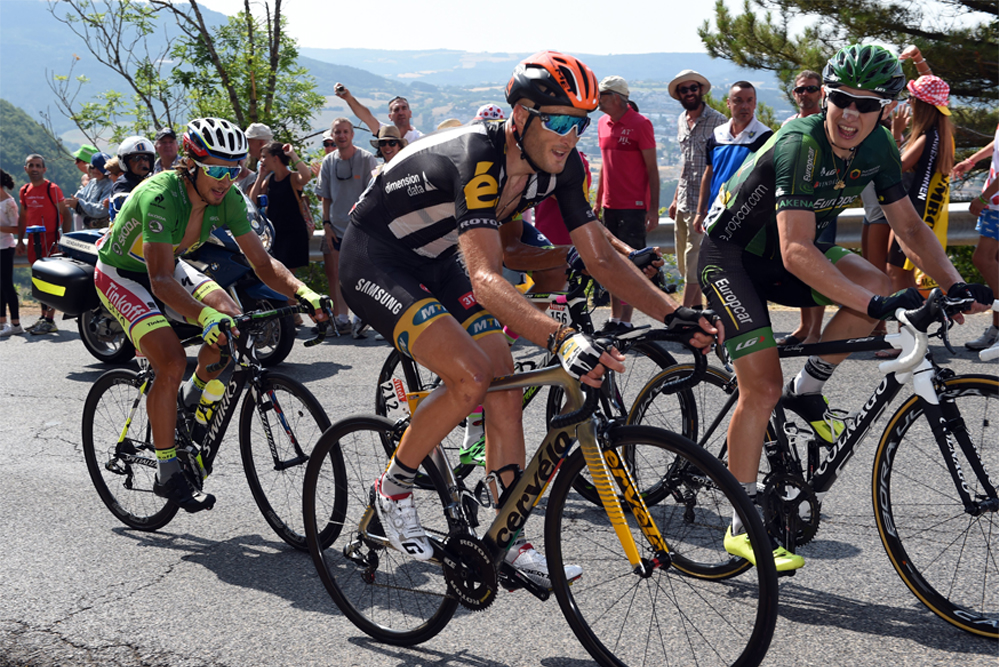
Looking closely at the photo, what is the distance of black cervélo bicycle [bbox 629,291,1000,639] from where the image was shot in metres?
3.31

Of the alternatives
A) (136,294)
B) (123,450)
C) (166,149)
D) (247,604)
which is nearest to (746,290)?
(247,604)

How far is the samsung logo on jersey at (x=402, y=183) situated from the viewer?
3561 mm

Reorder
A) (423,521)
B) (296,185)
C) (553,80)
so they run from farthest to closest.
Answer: (296,185), (423,521), (553,80)

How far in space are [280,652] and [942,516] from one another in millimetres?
2967

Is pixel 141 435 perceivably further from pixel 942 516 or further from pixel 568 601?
pixel 942 516

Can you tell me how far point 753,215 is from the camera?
13.0 feet

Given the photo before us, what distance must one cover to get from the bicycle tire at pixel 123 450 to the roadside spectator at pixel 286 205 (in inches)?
182

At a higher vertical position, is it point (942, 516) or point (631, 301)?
point (631, 301)

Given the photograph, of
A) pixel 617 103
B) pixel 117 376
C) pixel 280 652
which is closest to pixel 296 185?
pixel 617 103

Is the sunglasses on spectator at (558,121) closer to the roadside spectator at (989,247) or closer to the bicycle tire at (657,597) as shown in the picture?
the bicycle tire at (657,597)

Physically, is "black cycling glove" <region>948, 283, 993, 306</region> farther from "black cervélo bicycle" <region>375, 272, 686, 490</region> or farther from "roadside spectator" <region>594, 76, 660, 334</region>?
"roadside spectator" <region>594, 76, 660, 334</region>

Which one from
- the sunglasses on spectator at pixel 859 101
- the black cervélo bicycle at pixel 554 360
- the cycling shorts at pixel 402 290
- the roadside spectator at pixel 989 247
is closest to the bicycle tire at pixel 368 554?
the cycling shorts at pixel 402 290

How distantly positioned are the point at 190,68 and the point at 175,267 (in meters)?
16.0

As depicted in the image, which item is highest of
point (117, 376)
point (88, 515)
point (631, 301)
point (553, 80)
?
point (553, 80)
